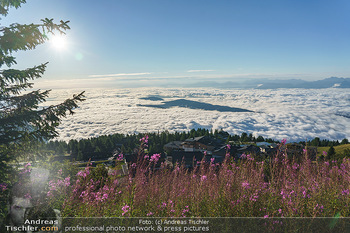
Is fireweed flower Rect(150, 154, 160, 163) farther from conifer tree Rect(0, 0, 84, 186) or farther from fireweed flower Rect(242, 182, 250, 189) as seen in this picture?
conifer tree Rect(0, 0, 84, 186)

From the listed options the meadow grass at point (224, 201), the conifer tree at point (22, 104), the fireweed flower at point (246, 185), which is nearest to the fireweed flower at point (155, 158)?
the meadow grass at point (224, 201)

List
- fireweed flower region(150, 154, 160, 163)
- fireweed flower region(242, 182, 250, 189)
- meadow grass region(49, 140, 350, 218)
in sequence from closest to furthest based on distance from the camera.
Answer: meadow grass region(49, 140, 350, 218) < fireweed flower region(242, 182, 250, 189) < fireweed flower region(150, 154, 160, 163)

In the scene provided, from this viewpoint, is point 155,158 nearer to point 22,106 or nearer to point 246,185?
point 246,185

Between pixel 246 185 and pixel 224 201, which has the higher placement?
pixel 246 185

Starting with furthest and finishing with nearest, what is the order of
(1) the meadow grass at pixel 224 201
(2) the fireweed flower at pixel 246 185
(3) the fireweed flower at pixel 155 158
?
1. (3) the fireweed flower at pixel 155 158
2. (2) the fireweed flower at pixel 246 185
3. (1) the meadow grass at pixel 224 201

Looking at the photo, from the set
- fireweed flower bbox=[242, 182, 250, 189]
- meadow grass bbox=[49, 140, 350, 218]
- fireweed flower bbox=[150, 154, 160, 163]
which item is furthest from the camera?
fireweed flower bbox=[150, 154, 160, 163]

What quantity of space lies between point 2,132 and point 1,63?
8.55 feet

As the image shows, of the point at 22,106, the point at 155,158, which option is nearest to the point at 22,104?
the point at 22,106

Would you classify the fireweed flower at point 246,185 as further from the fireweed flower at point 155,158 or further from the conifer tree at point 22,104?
the conifer tree at point 22,104

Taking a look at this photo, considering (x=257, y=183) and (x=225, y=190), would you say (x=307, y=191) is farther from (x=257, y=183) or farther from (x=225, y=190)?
(x=225, y=190)

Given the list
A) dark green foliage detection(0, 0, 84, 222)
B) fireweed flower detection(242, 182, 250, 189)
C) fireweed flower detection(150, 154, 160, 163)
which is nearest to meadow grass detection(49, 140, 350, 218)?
fireweed flower detection(242, 182, 250, 189)

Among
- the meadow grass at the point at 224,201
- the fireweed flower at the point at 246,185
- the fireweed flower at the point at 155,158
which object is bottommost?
the meadow grass at the point at 224,201

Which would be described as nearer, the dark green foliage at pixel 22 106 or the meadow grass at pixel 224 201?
the meadow grass at pixel 224 201

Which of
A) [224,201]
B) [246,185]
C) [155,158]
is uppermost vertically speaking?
[155,158]
